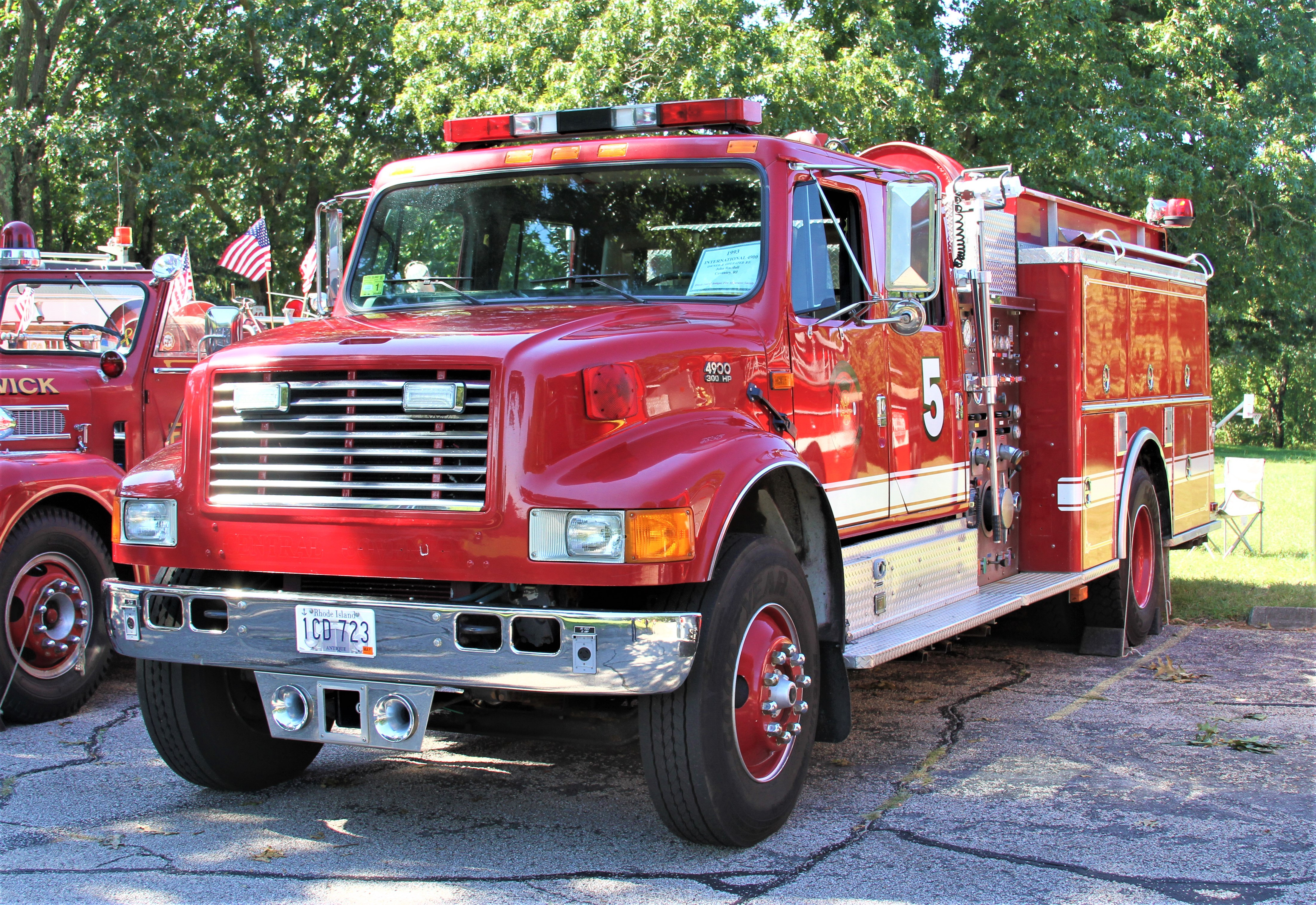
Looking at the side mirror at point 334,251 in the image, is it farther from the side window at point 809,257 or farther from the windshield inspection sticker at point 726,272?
the side window at point 809,257

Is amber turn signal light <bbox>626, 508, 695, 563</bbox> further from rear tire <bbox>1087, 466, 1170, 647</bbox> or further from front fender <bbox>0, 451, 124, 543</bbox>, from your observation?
rear tire <bbox>1087, 466, 1170, 647</bbox>

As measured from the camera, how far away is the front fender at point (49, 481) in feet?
21.0

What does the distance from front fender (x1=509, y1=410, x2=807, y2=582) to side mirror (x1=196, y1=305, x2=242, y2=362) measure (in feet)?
11.4

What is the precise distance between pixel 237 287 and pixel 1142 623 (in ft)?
75.9

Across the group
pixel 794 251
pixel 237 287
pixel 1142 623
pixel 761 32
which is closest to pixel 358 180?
pixel 237 287

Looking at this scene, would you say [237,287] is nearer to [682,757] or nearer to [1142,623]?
[1142,623]

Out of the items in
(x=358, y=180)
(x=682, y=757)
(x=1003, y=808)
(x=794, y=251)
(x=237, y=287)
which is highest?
(x=358, y=180)

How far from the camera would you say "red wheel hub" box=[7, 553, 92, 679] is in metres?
6.48

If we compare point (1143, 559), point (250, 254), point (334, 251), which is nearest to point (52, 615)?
point (334, 251)

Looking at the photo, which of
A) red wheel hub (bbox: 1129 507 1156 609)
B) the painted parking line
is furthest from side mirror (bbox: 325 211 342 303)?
red wheel hub (bbox: 1129 507 1156 609)

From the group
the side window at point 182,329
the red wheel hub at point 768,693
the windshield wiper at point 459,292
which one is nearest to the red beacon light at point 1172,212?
the windshield wiper at point 459,292

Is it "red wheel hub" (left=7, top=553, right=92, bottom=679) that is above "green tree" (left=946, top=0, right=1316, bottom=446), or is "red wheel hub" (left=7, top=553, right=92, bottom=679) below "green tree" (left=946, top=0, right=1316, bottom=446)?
below

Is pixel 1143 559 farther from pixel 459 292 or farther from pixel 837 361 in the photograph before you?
pixel 459 292

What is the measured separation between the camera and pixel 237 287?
27906mm
